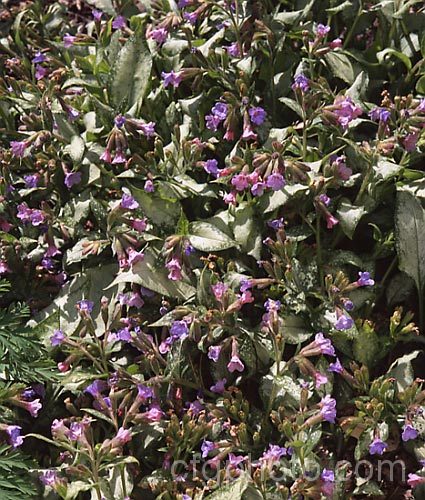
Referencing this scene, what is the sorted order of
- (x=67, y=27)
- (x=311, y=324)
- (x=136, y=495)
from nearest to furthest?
(x=136, y=495) → (x=311, y=324) → (x=67, y=27)

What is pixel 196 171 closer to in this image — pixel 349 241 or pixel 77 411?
pixel 349 241

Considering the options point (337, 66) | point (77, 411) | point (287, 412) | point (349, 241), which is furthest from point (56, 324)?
point (337, 66)

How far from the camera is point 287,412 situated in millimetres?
2527

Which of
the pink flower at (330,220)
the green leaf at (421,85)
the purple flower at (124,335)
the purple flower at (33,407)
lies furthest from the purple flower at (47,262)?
the green leaf at (421,85)

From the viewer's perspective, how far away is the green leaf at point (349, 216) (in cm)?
270

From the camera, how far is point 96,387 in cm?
255

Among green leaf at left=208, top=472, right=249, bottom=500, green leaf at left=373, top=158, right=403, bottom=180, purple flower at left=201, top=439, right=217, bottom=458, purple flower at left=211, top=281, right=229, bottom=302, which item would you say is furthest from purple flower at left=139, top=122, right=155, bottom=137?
green leaf at left=208, top=472, right=249, bottom=500

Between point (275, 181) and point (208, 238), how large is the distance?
30 centimetres

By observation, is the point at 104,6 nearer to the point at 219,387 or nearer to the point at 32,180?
the point at 32,180

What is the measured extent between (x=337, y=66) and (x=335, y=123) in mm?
466

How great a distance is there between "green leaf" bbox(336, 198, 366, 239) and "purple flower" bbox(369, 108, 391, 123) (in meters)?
0.29

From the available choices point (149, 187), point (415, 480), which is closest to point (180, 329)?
point (149, 187)

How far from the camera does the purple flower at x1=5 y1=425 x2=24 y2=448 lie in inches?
95.5

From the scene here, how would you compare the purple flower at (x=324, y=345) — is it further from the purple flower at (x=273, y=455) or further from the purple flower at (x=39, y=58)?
the purple flower at (x=39, y=58)
